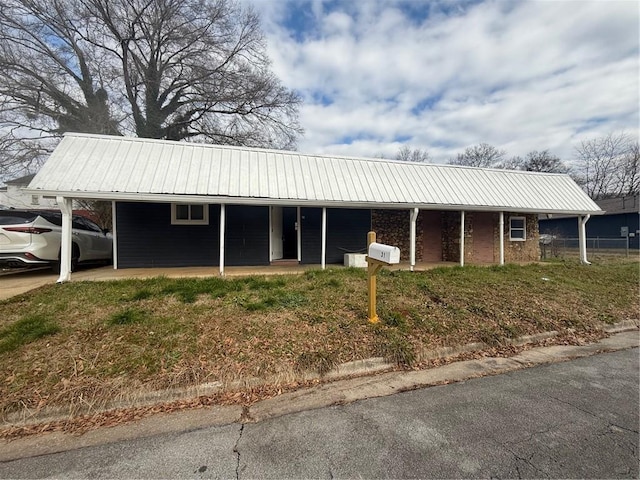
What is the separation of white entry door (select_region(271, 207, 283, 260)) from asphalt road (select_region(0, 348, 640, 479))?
7.62m

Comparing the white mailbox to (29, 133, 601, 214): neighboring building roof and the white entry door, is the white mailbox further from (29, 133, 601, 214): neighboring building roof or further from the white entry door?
the white entry door

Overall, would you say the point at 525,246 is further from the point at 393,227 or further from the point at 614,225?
the point at 614,225

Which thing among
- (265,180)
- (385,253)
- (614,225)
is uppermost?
(265,180)

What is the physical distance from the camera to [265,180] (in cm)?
916

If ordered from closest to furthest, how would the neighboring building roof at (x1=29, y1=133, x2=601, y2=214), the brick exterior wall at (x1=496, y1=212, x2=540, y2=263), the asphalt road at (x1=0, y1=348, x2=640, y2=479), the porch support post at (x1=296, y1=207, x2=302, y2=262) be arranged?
the asphalt road at (x1=0, y1=348, x2=640, y2=479) < the neighboring building roof at (x1=29, y1=133, x2=601, y2=214) < the porch support post at (x1=296, y1=207, x2=302, y2=262) < the brick exterior wall at (x1=496, y1=212, x2=540, y2=263)

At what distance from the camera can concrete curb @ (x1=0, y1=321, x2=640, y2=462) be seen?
2.47m

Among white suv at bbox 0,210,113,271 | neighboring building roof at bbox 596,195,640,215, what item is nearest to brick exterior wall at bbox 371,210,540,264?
white suv at bbox 0,210,113,271

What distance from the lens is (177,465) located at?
2166 mm

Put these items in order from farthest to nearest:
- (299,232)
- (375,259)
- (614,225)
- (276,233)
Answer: (614,225)
(276,233)
(299,232)
(375,259)

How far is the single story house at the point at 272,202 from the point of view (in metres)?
7.92

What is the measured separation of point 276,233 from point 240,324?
6.14m

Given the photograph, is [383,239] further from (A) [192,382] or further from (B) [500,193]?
(A) [192,382]

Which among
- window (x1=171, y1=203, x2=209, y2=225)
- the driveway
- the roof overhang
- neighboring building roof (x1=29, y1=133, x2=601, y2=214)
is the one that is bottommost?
the driveway

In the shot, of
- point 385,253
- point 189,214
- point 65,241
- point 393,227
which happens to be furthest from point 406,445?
point 393,227
